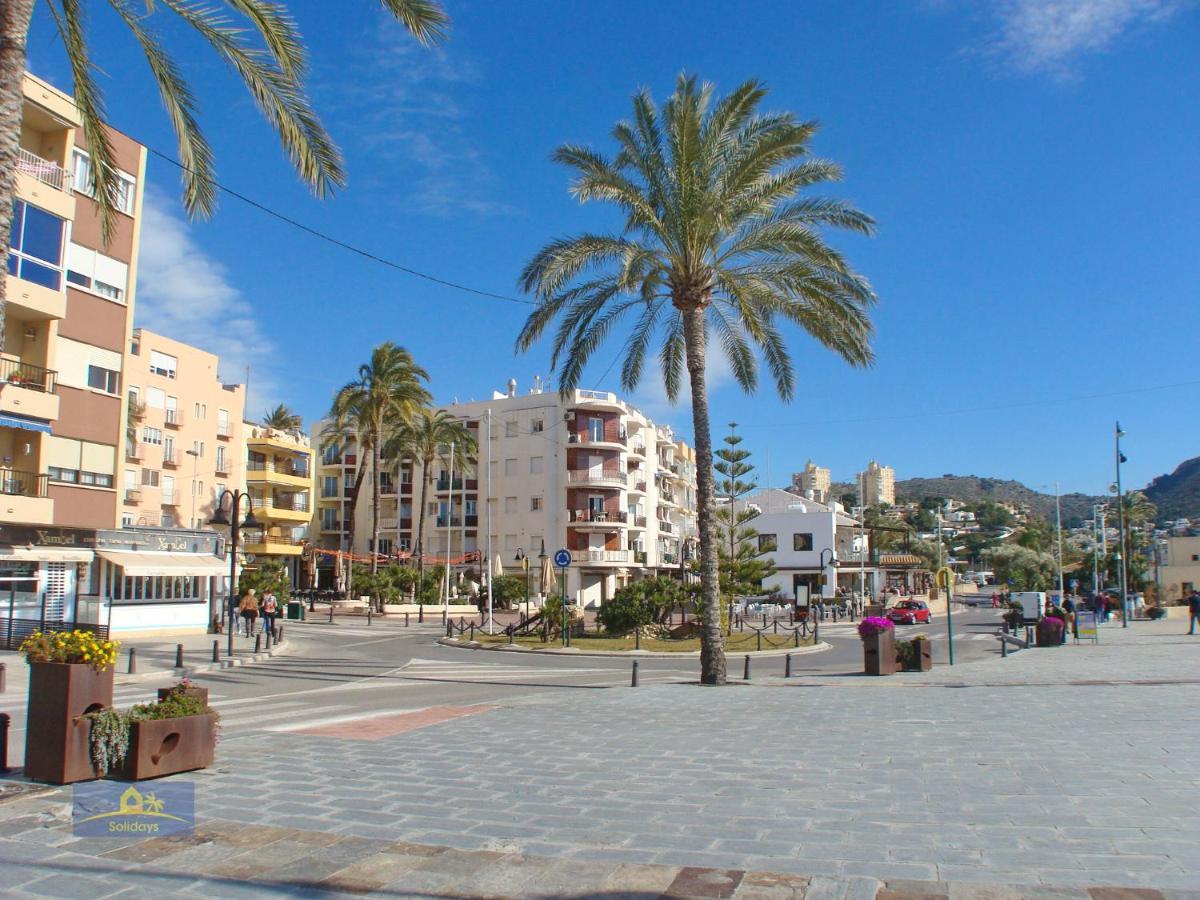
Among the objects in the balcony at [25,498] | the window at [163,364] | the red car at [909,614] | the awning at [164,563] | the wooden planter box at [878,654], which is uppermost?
the window at [163,364]

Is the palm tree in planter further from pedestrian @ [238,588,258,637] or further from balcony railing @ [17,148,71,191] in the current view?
balcony railing @ [17,148,71,191]

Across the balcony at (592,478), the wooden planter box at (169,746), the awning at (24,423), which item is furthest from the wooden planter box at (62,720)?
the balcony at (592,478)

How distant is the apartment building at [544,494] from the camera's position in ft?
234

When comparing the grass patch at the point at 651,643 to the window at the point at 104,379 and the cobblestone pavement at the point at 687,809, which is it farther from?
the cobblestone pavement at the point at 687,809

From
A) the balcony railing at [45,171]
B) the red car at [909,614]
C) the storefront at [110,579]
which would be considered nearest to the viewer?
the balcony railing at [45,171]

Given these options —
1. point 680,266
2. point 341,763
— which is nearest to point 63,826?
point 341,763

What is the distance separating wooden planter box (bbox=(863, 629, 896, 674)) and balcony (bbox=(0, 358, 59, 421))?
930 inches

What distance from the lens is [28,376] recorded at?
27.2 metres

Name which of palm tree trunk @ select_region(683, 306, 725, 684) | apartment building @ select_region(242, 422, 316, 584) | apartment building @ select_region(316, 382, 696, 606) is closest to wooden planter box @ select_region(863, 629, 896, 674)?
palm tree trunk @ select_region(683, 306, 725, 684)

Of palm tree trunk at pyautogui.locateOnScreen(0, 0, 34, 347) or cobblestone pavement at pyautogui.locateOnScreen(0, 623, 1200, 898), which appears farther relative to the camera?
palm tree trunk at pyautogui.locateOnScreen(0, 0, 34, 347)

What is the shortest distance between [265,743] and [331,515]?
250 ft

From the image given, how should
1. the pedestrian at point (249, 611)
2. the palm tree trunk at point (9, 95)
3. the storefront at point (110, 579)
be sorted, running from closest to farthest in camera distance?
the palm tree trunk at point (9, 95) < the storefront at point (110, 579) < the pedestrian at point (249, 611)

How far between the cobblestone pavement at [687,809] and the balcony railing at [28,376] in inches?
773

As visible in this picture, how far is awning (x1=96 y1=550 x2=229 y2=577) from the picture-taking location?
2977 centimetres
